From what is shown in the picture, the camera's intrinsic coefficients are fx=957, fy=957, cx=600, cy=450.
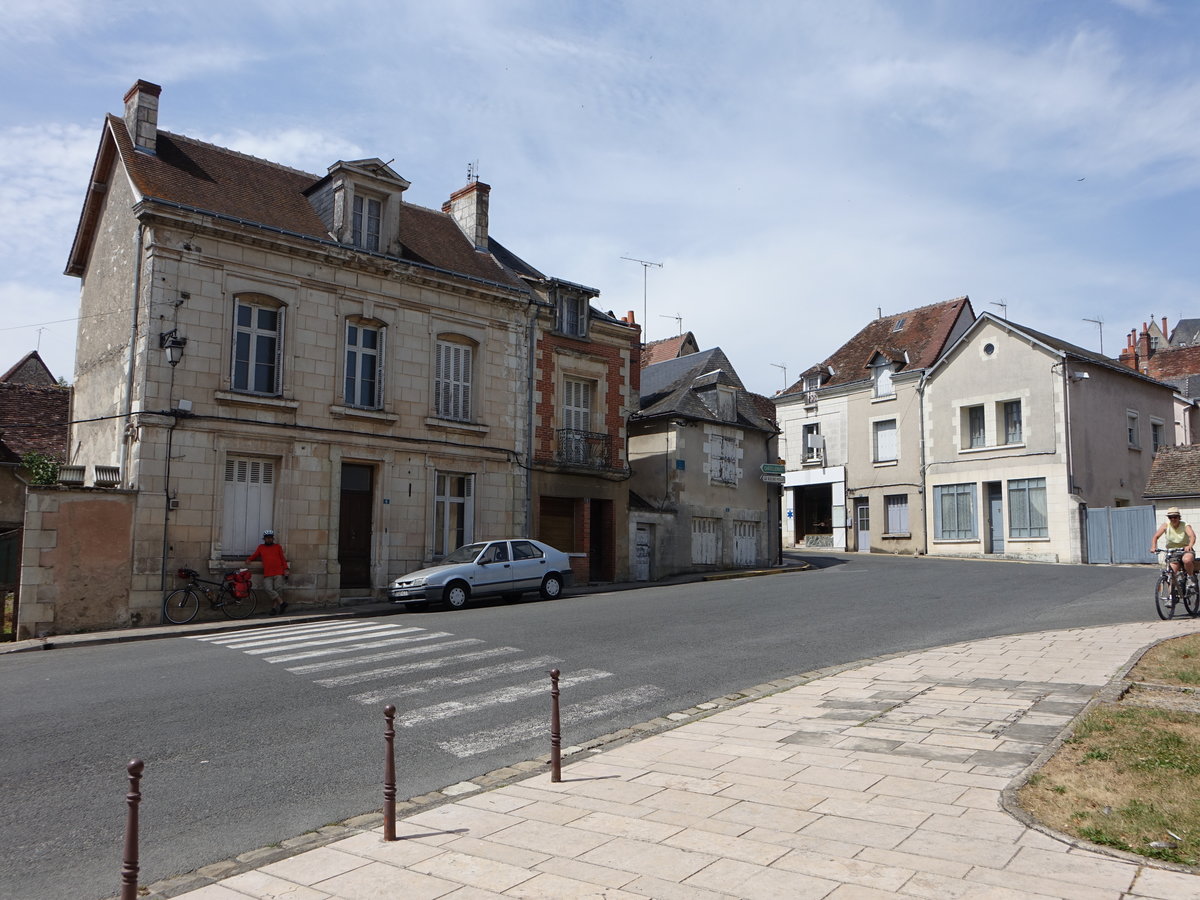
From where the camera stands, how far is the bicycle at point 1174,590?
13914 mm

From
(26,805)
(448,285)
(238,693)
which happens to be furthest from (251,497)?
(26,805)

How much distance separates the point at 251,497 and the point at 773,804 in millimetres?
15035

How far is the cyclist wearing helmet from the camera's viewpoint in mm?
17656

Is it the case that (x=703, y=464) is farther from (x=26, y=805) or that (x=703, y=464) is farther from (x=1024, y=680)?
(x=26, y=805)

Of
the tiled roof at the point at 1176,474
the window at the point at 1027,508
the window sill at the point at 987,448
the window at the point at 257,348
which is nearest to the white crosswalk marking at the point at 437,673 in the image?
the window at the point at 257,348

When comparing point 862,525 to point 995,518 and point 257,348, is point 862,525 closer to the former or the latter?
point 995,518

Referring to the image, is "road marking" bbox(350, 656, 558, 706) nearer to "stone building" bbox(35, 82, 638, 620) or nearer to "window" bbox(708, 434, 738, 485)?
"stone building" bbox(35, 82, 638, 620)

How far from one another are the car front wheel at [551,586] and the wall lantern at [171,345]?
317 inches

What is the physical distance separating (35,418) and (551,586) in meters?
14.7

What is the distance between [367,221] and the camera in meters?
21.1

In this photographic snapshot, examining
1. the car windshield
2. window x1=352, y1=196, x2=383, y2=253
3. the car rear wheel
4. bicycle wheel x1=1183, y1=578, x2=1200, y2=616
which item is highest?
window x1=352, y1=196, x2=383, y2=253

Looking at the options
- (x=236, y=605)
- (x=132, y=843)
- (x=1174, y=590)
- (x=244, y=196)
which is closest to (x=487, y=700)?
(x=132, y=843)

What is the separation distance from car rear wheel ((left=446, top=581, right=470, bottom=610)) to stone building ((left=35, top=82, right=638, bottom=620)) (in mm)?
3150

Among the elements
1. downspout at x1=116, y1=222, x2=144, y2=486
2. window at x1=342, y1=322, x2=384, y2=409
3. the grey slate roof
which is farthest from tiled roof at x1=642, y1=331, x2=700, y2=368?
downspout at x1=116, y1=222, x2=144, y2=486
